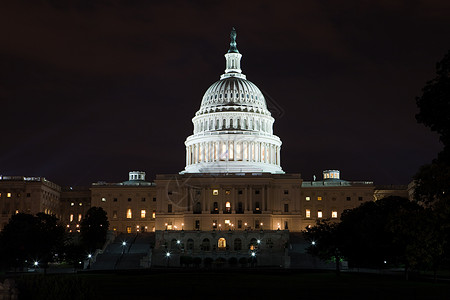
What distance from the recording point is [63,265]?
4656 inches

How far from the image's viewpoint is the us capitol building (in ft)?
486

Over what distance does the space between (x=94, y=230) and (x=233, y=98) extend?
188 feet

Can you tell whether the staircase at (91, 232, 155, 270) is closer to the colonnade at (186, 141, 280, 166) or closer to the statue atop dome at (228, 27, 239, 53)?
the colonnade at (186, 141, 280, 166)

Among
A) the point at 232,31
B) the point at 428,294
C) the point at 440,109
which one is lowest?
the point at 428,294

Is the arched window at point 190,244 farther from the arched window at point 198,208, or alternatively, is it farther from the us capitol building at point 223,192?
the arched window at point 198,208

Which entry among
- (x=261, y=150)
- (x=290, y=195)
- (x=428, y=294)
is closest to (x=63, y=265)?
(x=290, y=195)

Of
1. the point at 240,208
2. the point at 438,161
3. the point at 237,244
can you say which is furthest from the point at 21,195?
the point at 438,161

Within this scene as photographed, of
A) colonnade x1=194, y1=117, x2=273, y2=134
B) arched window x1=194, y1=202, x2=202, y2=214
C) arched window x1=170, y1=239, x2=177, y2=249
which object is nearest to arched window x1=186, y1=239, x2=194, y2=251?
arched window x1=170, y1=239, x2=177, y2=249

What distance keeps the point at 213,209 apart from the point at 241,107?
30356 millimetres

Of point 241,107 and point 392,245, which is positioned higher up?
point 241,107

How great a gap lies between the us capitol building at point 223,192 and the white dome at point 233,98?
238mm

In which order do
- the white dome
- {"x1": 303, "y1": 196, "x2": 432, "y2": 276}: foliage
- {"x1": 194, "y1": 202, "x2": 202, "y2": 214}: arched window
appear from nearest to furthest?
{"x1": 303, "y1": 196, "x2": 432, "y2": 276}: foliage
{"x1": 194, "y1": 202, "x2": 202, "y2": 214}: arched window
the white dome

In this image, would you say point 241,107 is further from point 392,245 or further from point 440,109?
point 440,109

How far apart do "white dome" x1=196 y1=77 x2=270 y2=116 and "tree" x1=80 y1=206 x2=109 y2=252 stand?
49.1 meters
